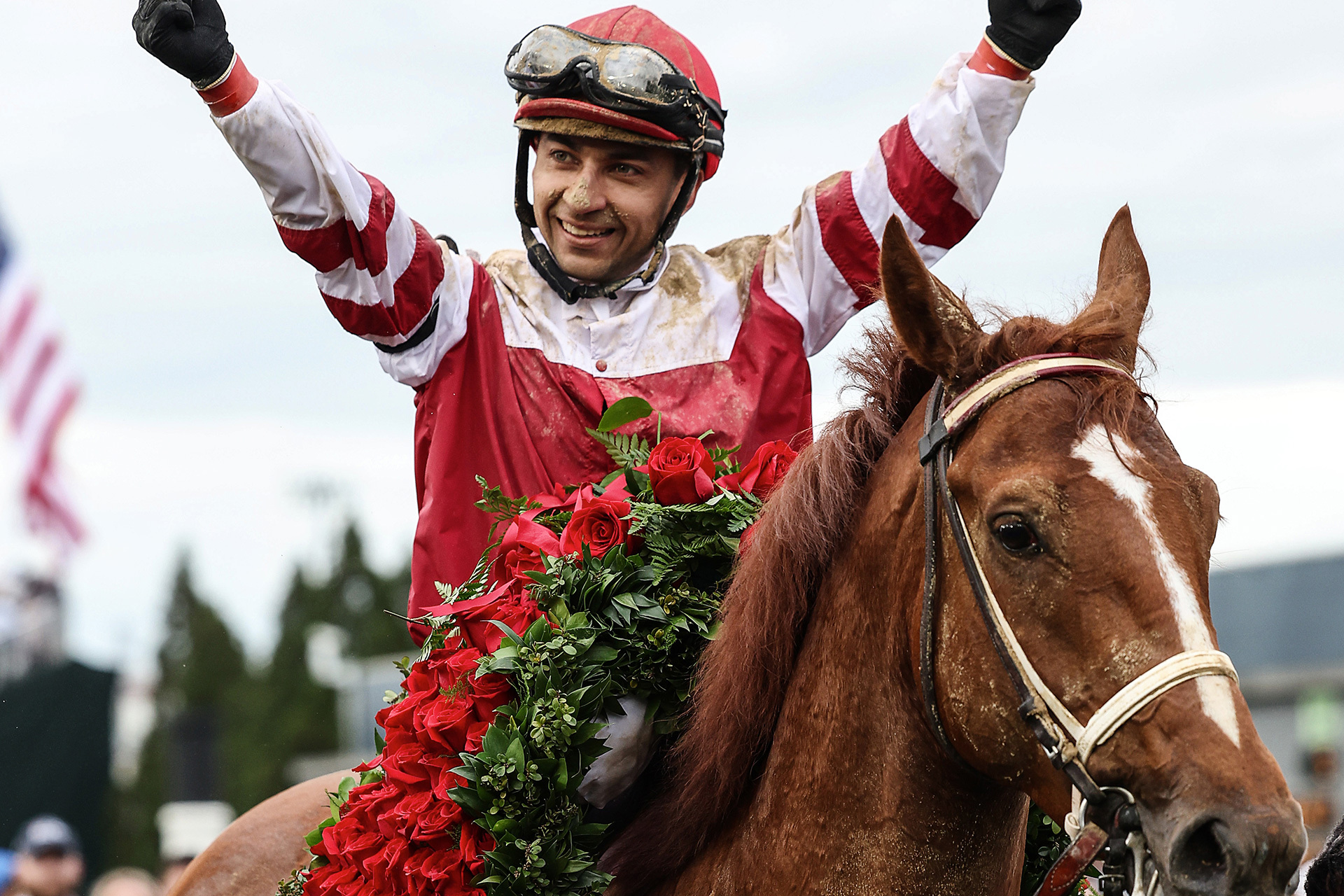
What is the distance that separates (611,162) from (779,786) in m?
1.95

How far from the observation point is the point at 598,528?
3.13 meters

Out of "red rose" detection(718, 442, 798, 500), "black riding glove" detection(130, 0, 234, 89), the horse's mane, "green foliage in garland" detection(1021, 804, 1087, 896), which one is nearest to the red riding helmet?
"black riding glove" detection(130, 0, 234, 89)

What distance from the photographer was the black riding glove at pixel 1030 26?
3.35 m

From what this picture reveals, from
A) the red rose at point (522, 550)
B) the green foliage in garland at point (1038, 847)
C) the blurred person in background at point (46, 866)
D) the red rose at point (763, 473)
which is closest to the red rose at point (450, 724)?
the red rose at point (522, 550)

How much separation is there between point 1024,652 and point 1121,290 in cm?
93

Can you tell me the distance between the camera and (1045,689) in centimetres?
225

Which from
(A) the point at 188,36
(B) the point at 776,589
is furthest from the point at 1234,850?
(A) the point at 188,36

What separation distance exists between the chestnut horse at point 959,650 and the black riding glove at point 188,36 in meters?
1.71

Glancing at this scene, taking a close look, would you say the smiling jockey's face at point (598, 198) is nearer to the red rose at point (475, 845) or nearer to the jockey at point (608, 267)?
the jockey at point (608, 267)

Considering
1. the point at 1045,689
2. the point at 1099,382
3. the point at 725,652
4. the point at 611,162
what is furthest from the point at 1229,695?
the point at 611,162

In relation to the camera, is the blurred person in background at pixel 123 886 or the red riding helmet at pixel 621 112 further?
the blurred person in background at pixel 123 886

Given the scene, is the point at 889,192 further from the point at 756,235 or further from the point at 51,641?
the point at 51,641

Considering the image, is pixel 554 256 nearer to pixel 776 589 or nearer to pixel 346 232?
pixel 346 232

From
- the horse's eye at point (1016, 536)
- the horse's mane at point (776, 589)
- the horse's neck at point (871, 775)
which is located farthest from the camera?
the horse's mane at point (776, 589)
